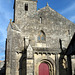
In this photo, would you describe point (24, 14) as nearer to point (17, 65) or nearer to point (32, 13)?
point (32, 13)

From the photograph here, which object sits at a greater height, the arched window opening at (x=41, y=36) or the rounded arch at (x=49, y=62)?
the arched window opening at (x=41, y=36)

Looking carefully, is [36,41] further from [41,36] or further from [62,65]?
[62,65]

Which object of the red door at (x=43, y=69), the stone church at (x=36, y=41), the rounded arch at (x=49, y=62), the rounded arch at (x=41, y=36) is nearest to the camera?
the stone church at (x=36, y=41)

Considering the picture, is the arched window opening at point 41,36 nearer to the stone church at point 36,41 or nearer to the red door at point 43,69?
the stone church at point 36,41

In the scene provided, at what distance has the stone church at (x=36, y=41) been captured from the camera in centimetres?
1709

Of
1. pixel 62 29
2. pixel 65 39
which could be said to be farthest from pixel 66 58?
pixel 62 29

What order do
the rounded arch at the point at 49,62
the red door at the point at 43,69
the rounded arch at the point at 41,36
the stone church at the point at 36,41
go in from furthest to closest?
1. the rounded arch at the point at 41,36
2. the red door at the point at 43,69
3. the rounded arch at the point at 49,62
4. the stone church at the point at 36,41

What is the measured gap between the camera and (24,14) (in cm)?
1969

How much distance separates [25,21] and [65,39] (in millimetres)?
5606

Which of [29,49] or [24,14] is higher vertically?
[24,14]

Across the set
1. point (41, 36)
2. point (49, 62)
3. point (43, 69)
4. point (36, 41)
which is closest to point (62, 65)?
point (49, 62)

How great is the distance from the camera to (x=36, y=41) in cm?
1861

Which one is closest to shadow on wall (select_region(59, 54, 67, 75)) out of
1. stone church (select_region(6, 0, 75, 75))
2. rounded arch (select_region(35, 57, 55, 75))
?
stone church (select_region(6, 0, 75, 75))

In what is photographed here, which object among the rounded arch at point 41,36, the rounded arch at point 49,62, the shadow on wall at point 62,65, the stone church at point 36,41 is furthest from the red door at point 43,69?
the rounded arch at point 41,36
